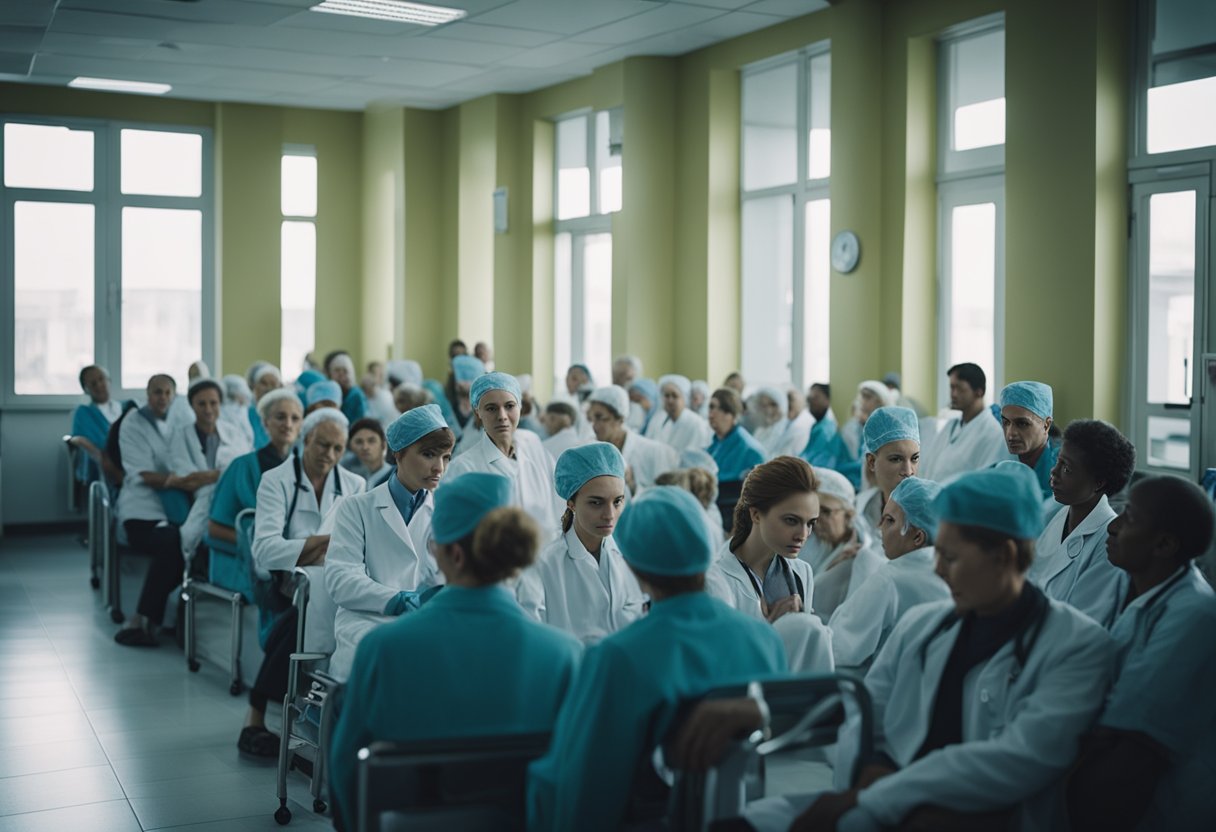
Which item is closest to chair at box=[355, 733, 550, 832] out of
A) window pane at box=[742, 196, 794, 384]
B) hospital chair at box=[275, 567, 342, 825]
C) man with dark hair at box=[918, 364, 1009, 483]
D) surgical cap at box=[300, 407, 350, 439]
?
hospital chair at box=[275, 567, 342, 825]

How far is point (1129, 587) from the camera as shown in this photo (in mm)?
3439

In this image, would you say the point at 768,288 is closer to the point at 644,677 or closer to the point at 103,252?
the point at 103,252

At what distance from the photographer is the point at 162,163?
14.2 metres

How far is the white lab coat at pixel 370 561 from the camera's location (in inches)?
171

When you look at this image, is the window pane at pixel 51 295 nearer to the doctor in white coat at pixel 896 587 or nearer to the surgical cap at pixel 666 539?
the doctor in white coat at pixel 896 587

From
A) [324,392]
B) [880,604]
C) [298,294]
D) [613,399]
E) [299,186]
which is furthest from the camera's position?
[298,294]

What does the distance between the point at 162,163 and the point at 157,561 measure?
8.10 m

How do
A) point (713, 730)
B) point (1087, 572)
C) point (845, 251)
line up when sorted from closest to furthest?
point (713, 730), point (1087, 572), point (845, 251)

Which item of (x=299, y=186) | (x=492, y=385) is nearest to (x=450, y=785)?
(x=492, y=385)

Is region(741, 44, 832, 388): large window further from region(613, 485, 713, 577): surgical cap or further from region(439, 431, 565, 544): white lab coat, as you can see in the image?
region(613, 485, 713, 577): surgical cap

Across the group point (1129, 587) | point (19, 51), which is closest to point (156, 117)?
point (19, 51)

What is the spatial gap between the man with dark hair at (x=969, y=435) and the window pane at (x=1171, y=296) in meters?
1.57

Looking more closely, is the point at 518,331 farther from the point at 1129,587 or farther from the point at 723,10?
the point at 1129,587

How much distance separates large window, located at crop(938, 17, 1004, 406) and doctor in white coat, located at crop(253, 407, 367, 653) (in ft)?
17.4
